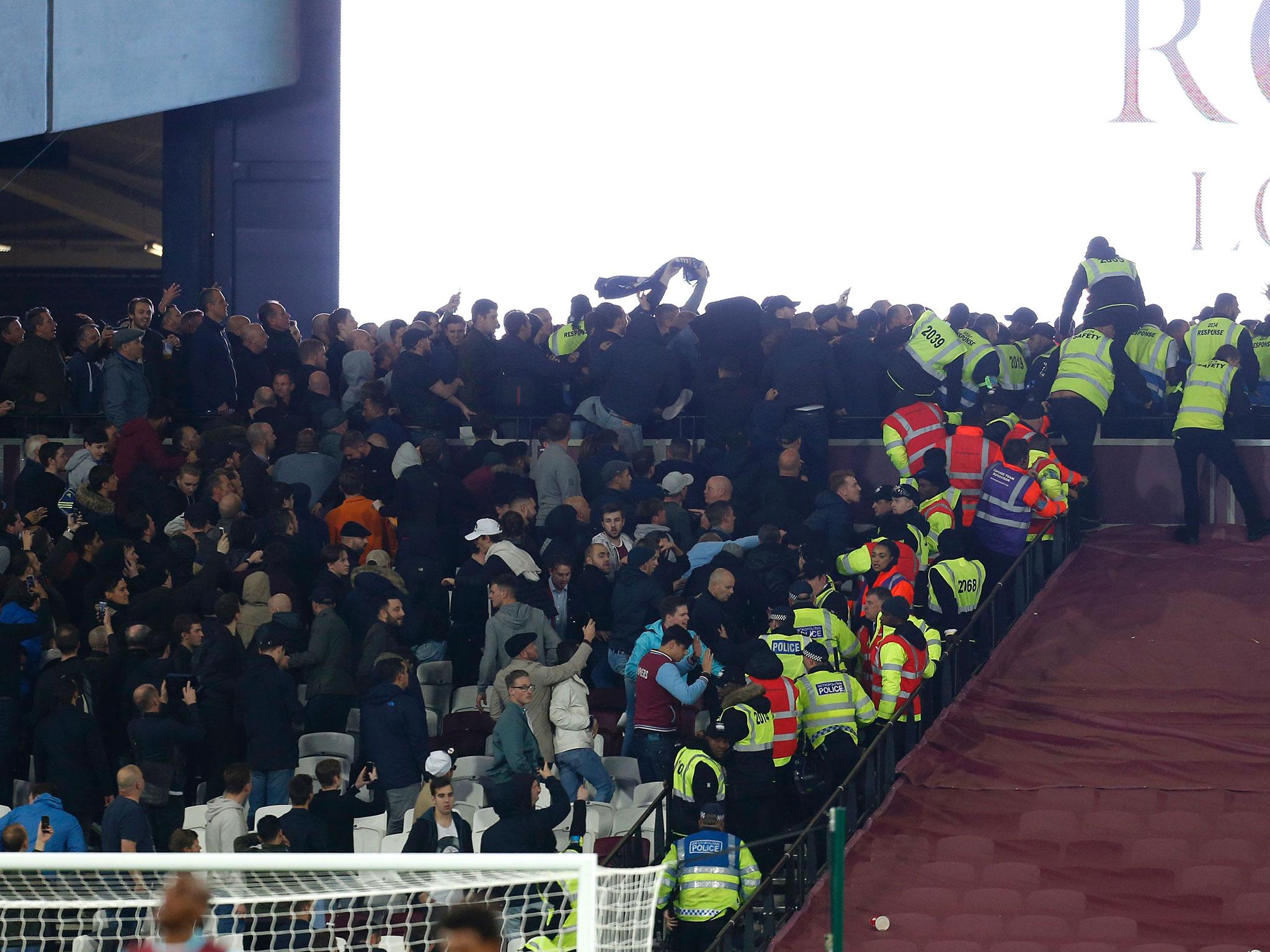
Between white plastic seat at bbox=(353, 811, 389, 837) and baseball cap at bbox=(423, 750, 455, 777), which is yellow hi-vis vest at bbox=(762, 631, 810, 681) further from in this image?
white plastic seat at bbox=(353, 811, 389, 837)

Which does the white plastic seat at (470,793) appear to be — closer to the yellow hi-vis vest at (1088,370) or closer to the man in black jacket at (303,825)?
the man in black jacket at (303,825)

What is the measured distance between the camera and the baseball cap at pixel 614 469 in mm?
12883

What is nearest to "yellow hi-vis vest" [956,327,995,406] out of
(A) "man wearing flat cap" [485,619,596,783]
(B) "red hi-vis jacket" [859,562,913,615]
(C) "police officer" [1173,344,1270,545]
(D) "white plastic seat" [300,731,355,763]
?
(C) "police officer" [1173,344,1270,545]

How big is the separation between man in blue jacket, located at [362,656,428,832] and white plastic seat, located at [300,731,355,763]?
25.8 inches

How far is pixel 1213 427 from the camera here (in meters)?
13.2

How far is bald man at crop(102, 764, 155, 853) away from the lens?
947 cm

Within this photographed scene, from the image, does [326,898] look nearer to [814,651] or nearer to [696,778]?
[696,778]

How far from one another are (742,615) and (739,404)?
104 inches

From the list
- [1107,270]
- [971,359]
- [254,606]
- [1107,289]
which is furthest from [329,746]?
[1107,270]

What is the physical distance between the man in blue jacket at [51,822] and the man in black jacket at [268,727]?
3.96 ft

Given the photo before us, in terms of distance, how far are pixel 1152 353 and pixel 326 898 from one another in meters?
8.63

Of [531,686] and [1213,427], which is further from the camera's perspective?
[1213,427]

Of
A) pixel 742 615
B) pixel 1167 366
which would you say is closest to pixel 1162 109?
pixel 1167 366

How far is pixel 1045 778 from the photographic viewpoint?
426 inches
